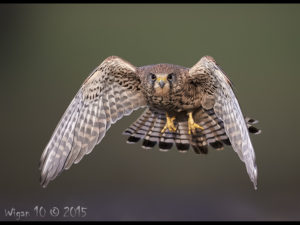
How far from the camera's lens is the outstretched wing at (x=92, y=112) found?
483cm

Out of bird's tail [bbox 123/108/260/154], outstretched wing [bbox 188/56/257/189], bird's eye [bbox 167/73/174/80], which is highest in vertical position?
bird's eye [bbox 167/73/174/80]

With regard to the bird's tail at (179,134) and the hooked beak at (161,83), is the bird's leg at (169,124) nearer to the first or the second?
the bird's tail at (179,134)

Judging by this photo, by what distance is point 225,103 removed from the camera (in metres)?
4.70

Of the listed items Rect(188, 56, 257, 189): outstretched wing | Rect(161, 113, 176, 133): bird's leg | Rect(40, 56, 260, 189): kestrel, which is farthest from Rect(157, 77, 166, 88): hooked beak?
Rect(161, 113, 176, 133): bird's leg

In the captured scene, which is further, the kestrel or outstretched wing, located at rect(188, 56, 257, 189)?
the kestrel

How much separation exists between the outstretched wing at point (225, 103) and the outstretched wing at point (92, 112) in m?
0.61

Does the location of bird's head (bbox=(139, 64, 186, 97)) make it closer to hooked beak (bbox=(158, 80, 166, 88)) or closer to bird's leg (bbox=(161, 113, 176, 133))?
hooked beak (bbox=(158, 80, 166, 88))

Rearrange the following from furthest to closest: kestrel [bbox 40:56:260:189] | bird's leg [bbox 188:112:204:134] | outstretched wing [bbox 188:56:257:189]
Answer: bird's leg [bbox 188:112:204:134] → kestrel [bbox 40:56:260:189] → outstretched wing [bbox 188:56:257:189]

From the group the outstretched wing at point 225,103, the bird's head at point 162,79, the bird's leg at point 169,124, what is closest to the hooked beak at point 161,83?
the bird's head at point 162,79

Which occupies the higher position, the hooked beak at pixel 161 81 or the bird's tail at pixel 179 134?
the hooked beak at pixel 161 81

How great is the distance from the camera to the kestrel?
4.79m

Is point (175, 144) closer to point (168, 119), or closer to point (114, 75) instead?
point (168, 119)

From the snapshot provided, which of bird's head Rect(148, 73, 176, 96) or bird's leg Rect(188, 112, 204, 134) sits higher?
bird's head Rect(148, 73, 176, 96)

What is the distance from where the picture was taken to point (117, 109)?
5.13 m
